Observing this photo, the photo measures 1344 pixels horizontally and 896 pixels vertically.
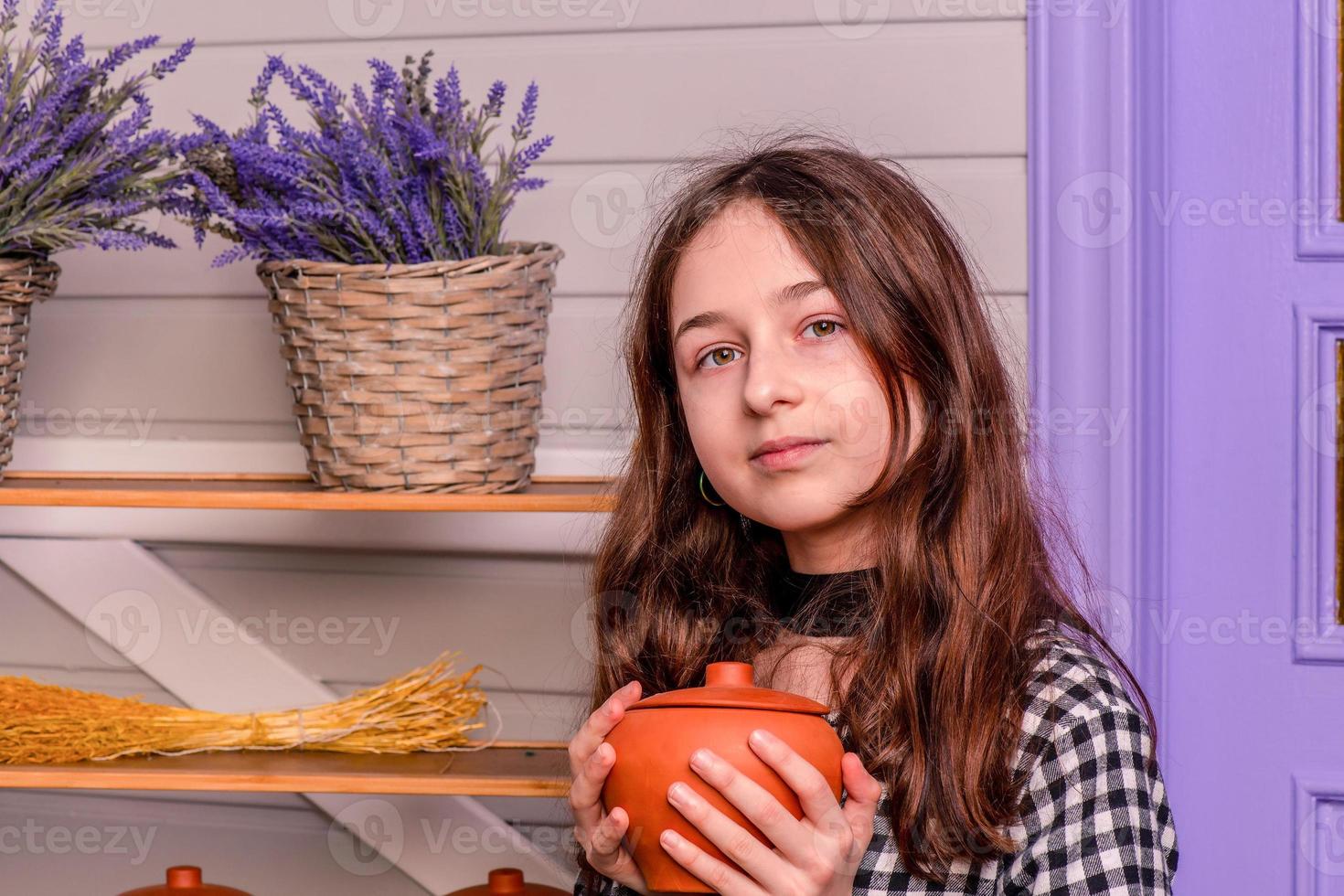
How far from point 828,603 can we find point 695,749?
27 centimetres

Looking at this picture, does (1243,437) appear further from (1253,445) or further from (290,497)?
(290,497)

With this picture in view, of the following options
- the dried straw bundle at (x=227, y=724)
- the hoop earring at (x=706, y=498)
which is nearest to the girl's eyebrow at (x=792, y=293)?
the hoop earring at (x=706, y=498)

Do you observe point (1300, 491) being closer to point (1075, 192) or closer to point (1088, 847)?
point (1075, 192)

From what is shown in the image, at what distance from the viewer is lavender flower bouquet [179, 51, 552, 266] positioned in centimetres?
130

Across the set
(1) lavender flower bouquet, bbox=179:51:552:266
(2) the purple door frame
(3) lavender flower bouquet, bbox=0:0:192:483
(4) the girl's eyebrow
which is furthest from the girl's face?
(3) lavender flower bouquet, bbox=0:0:192:483

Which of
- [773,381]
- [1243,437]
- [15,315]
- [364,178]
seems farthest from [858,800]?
[15,315]

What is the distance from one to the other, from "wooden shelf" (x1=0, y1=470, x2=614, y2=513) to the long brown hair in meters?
0.20

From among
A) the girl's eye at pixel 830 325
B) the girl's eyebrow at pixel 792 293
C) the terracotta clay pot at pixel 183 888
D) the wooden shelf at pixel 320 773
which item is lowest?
the terracotta clay pot at pixel 183 888

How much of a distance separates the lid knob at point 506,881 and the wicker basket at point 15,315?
0.75 metres

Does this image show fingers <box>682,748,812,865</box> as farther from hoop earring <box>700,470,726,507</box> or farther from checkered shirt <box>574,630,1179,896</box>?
hoop earring <box>700,470,726,507</box>

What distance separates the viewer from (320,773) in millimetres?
1370

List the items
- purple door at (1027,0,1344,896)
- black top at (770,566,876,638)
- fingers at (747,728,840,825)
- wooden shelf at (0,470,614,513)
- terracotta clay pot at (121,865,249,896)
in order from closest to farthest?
fingers at (747,728,840,825) < black top at (770,566,876,638) < wooden shelf at (0,470,614,513) < terracotta clay pot at (121,865,249,896) < purple door at (1027,0,1344,896)

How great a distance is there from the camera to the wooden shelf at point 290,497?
52.2 inches

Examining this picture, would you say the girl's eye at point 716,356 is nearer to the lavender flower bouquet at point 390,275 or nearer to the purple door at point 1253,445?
the lavender flower bouquet at point 390,275
